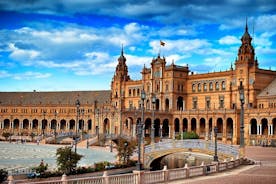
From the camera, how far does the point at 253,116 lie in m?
88.8

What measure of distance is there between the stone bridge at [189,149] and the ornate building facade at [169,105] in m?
27.9

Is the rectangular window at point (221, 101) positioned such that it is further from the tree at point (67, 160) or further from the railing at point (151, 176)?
the tree at point (67, 160)

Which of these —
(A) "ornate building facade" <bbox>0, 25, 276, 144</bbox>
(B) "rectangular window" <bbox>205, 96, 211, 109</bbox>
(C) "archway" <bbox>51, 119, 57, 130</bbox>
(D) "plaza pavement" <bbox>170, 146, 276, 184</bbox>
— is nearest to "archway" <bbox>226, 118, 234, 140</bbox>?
(A) "ornate building facade" <bbox>0, 25, 276, 144</bbox>

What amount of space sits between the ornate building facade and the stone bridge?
27.9 m

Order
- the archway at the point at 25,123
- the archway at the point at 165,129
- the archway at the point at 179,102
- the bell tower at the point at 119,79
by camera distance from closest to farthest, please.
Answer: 1. the archway at the point at 165,129
2. the archway at the point at 179,102
3. the bell tower at the point at 119,79
4. the archway at the point at 25,123

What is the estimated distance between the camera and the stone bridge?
157 ft

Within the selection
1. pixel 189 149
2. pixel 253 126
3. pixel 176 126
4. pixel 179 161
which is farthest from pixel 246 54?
pixel 189 149

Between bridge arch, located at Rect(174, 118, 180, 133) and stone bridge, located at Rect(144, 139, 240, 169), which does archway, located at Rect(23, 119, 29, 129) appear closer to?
bridge arch, located at Rect(174, 118, 180, 133)

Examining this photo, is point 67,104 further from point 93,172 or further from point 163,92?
point 93,172

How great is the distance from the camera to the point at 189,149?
50812 mm

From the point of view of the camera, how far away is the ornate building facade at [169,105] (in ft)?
305

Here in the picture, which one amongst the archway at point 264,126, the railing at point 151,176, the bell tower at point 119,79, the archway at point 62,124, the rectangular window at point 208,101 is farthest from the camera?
the archway at point 62,124

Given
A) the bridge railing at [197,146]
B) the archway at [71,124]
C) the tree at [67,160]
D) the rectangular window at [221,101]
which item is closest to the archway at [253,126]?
the rectangular window at [221,101]

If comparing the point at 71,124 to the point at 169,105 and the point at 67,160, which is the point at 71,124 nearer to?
the point at 169,105
